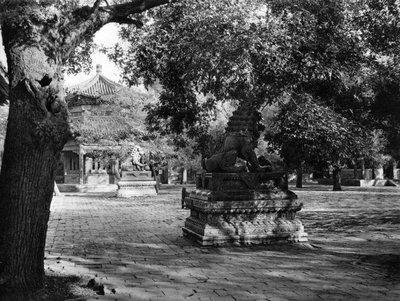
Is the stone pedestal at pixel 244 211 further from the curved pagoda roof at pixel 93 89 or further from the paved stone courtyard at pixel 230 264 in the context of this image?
the curved pagoda roof at pixel 93 89

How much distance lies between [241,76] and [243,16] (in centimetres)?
103

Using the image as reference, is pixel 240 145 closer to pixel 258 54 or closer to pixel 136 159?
pixel 258 54

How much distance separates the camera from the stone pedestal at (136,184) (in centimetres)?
2431

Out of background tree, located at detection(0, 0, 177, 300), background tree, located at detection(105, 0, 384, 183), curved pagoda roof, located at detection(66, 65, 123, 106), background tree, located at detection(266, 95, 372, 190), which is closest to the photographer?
background tree, located at detection(0, 0, 177, 300)

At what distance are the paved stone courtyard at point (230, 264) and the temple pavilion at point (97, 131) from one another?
17461 mm

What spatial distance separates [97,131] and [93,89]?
7410mm

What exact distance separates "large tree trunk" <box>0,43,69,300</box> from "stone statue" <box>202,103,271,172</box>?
14.4ft

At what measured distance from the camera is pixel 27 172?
4.98 m

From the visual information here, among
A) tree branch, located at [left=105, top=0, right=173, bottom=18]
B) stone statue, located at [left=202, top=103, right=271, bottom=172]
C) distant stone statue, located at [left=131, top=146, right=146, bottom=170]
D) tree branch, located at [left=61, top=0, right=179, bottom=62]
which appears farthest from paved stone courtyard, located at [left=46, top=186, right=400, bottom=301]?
distant stone statue, located at [left=131, top=146, right=146, bottom=170]

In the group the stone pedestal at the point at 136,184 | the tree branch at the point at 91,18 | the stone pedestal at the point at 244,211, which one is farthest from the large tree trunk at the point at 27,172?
the stone pedestal at the point at 136,184

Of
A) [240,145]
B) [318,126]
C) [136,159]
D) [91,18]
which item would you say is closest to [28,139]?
[91,18]

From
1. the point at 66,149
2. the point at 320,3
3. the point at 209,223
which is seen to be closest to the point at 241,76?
the point at 320,3

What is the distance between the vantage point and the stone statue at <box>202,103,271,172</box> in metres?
8.97

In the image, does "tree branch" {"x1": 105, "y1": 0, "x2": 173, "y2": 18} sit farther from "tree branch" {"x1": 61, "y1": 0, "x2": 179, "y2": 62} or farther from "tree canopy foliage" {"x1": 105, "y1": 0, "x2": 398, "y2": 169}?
"tree canopy foliage" {"x1": 105, "y1": 0, "x2": 398, "y2": 169}
